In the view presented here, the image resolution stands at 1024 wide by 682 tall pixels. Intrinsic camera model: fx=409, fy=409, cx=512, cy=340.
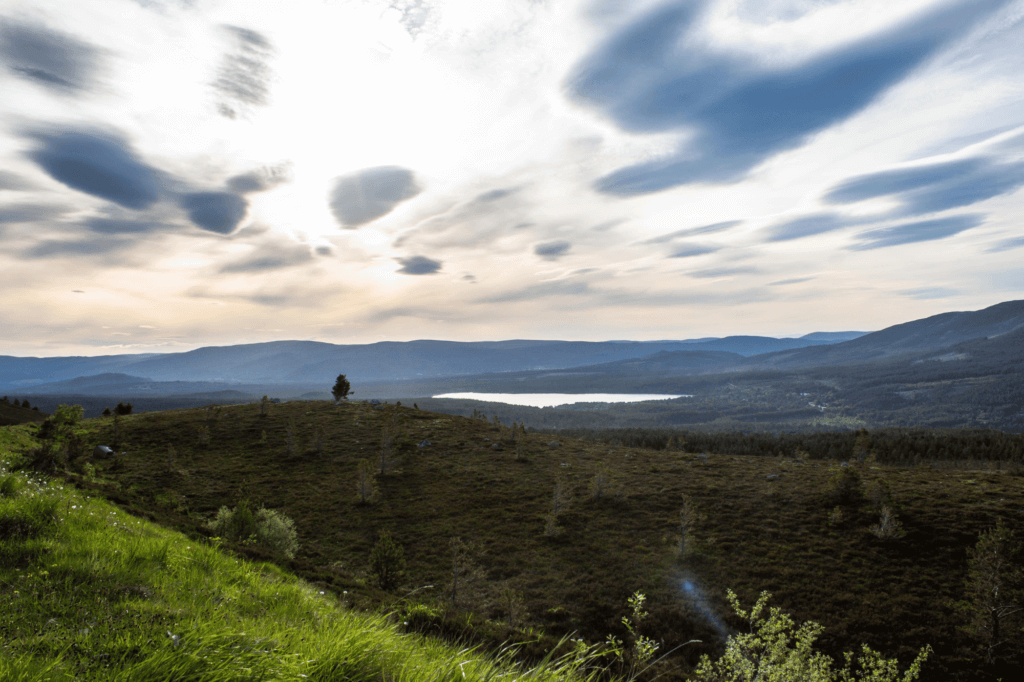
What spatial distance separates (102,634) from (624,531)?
41.0 m

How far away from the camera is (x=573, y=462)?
62.8 m

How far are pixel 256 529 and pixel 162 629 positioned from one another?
81.8 ft

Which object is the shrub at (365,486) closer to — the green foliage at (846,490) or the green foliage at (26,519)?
the green foliage at (26,519)

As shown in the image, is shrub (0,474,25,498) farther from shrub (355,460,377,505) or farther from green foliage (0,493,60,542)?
shrub (355,460,377,505)

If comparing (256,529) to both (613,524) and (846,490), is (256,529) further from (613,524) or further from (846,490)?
(846,490)

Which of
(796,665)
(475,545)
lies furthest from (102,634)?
(475,545)

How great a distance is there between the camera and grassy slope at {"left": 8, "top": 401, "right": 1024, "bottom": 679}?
2602 centimetres

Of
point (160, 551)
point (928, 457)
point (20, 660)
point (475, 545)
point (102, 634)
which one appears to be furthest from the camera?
point (928, 457)

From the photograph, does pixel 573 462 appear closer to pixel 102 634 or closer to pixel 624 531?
pixel 624 531

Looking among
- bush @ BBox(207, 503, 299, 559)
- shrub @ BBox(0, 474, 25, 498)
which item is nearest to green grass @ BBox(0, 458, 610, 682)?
shrub @ BBox(0, 474, 25, 498)

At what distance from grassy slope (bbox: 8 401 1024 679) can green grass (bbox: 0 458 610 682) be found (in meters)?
7.53

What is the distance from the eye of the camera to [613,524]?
131ft

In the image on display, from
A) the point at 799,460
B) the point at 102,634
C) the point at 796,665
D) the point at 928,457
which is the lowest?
the point at 928,457

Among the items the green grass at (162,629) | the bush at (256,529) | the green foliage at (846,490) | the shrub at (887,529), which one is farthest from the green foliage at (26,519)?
the green foliage at (846,490)
